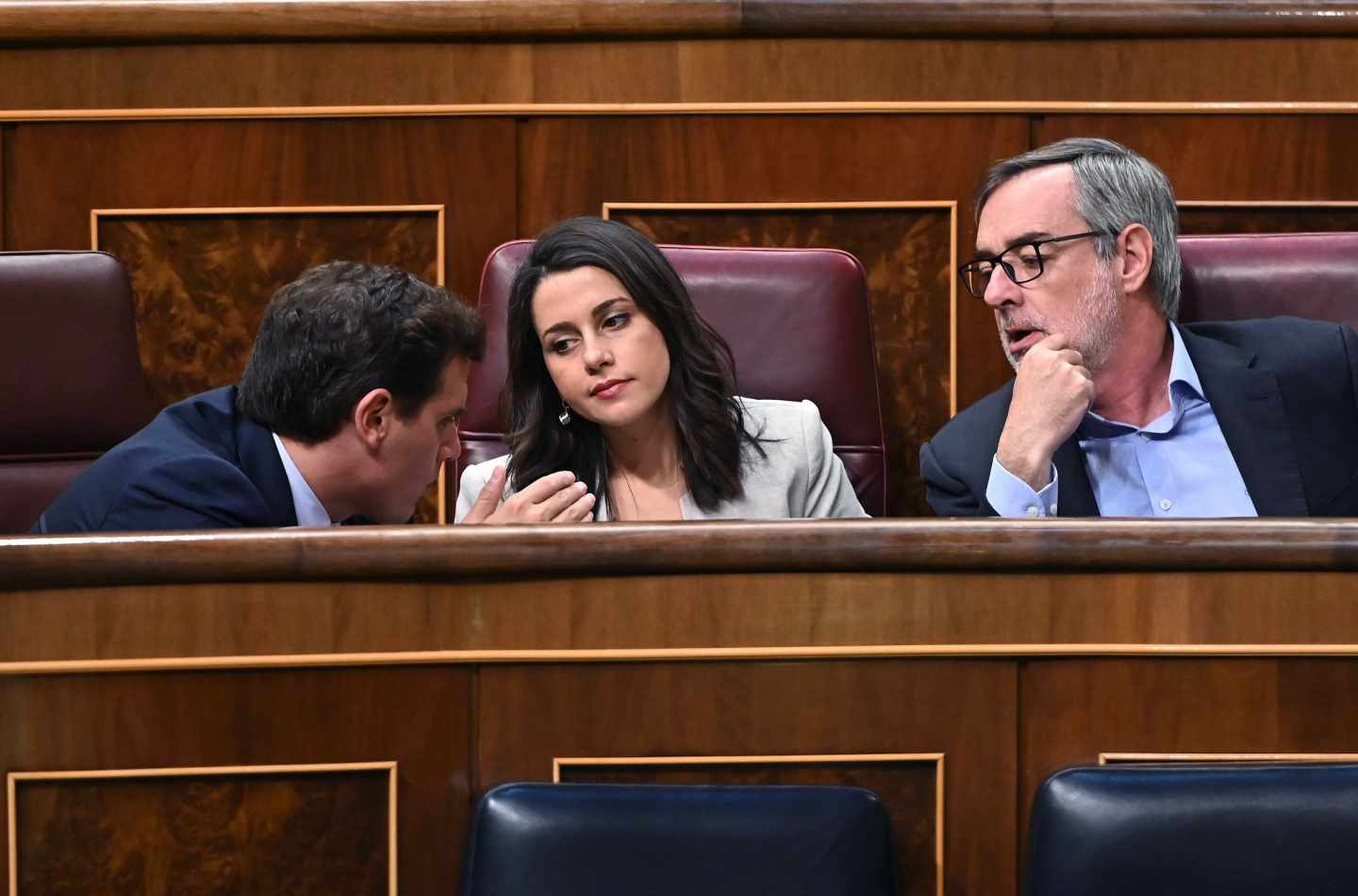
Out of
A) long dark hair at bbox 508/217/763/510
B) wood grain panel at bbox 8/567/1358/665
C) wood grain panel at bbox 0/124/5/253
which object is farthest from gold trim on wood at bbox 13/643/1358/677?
wood grain panel at bbox 0/124/5/253

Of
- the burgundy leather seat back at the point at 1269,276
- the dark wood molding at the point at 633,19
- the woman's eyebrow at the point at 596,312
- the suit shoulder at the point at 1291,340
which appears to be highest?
the dark wood molding at the point at 633,19

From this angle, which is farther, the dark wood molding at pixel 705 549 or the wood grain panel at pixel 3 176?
the wood grain panel at pixel 3 176

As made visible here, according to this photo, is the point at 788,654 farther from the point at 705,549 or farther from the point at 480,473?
the point at 480,473

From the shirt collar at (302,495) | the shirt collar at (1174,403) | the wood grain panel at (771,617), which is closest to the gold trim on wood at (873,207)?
the shirt collar at (1174,403)

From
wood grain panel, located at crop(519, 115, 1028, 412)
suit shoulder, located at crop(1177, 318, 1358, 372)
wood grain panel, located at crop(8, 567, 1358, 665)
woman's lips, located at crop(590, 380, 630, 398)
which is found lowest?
wood grain panel, located at crop(8, 567, 1358, 665)

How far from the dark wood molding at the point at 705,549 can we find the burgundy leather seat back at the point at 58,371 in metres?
0.28

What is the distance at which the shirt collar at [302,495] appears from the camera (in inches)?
24.2

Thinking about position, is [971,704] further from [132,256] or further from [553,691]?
[132,256]

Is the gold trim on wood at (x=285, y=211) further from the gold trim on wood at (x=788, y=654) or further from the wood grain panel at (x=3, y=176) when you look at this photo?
the gold trim on wood at (x=788, y=654)

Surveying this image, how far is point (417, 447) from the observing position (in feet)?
2.11

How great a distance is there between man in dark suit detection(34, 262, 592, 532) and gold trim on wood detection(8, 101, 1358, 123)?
16 cm

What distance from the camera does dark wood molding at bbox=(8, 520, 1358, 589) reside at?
43 centimetres

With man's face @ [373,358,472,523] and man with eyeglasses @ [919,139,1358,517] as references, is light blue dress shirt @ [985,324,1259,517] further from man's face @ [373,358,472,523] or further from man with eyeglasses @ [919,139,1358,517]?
man's face @ [373,358,472,523]

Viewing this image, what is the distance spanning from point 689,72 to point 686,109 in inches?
0.8
